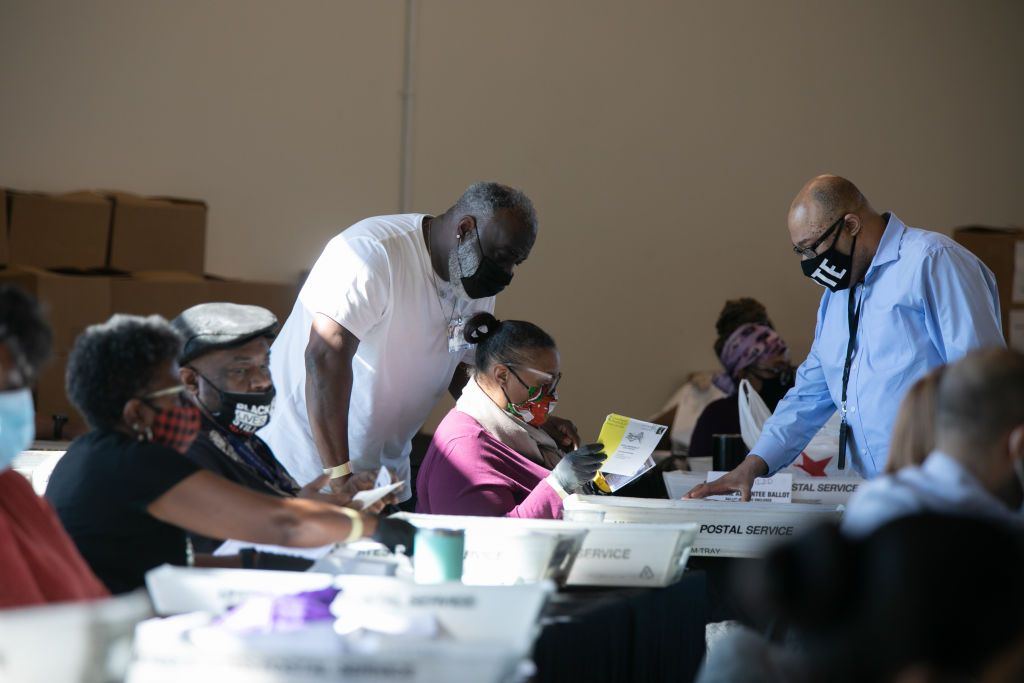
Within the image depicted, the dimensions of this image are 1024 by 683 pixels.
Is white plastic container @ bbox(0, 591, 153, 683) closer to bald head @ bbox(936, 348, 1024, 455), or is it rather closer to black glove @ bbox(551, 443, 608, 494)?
bald head @ bbox(936, 348, 1024, 455)

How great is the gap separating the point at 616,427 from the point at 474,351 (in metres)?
0.59

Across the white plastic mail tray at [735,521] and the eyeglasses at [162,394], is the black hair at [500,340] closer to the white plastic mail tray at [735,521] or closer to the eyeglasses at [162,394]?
the white plastic mail tray at [735,521]

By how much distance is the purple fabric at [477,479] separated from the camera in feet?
8.83

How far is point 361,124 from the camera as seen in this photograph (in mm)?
5801

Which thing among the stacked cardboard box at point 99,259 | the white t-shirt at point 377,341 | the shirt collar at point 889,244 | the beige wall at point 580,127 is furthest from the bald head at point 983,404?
the beige wall at point 580,127

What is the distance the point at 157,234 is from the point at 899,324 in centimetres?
324

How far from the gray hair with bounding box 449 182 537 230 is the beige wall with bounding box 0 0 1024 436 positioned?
2796 mm

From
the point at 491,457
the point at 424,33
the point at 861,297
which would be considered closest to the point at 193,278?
the point at 424,33

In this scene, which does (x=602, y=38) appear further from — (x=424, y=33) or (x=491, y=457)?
(x=491, y=457)

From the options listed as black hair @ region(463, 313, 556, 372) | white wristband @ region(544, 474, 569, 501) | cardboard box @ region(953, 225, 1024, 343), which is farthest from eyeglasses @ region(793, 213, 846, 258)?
cardboard box @ region(953, 225, 1024, 343)

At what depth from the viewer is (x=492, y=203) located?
2895 millimetres

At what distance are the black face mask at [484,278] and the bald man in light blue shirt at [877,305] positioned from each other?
73cm

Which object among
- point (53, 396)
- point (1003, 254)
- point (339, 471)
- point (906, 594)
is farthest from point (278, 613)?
point (1003, 254)

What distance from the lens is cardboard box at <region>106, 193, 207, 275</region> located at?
4.79m
